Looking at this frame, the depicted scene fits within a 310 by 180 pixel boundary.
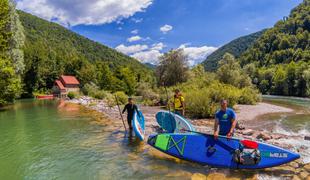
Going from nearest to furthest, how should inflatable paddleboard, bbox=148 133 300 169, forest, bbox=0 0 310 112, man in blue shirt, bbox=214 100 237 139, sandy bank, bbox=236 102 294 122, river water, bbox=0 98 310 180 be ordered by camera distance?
inflatable paddleboard, bbox=148 133 300 169
river water, bbox=0 98 310 180
man in blue shirt, bbox=214 100 237 139
sandy bank, bbox=236 102 294 122
forest, bbox=0 0 310 112

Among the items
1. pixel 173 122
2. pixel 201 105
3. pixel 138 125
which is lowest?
pixel 138 125

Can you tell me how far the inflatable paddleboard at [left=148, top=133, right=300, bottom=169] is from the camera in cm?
827

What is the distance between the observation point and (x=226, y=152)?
8727 millimetres

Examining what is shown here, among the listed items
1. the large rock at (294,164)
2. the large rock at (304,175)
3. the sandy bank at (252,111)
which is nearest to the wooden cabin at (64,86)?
the sandy bank at (252,111)

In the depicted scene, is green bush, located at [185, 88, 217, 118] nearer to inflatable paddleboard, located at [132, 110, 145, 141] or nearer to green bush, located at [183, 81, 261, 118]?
green bush, located at [183, 81, 261, 118]

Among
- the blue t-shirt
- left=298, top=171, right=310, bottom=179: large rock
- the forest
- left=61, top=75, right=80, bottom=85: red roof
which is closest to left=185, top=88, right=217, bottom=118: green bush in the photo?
the forest

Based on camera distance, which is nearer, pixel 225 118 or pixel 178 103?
pixel 225 118

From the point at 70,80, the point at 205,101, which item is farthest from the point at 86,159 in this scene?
the point at 70,80

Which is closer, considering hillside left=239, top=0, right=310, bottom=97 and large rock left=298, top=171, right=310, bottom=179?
large rock left=298, top=171, right=310, bottom=179

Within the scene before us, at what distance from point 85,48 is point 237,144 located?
185 metres

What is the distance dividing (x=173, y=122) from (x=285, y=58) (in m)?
125

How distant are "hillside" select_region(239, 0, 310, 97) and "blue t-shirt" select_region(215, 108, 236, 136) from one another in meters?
63.1

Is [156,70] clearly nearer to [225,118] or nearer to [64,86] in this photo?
[64,86]

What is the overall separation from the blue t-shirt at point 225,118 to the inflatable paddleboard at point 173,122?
3.46 metres
